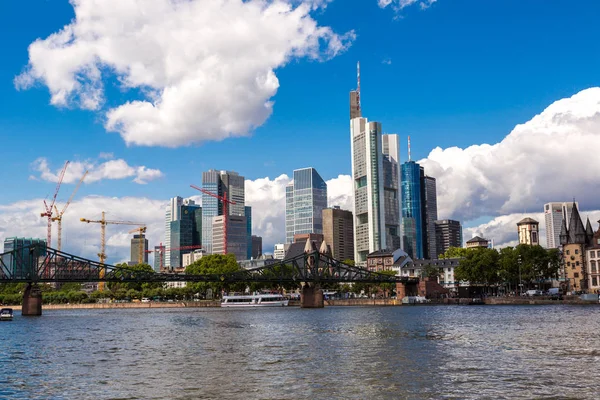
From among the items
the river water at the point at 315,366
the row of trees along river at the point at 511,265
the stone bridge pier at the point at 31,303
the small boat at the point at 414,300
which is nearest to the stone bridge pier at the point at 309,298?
the small boat at the point at 414,300

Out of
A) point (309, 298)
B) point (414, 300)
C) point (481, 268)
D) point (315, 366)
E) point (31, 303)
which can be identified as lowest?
point (414, 300)

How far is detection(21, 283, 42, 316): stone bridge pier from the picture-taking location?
6083 inches

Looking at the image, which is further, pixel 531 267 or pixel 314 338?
pixel 531 267

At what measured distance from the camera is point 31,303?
6142 inches

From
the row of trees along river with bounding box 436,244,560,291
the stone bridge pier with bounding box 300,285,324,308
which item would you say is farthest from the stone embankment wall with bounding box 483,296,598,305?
the stone bridge pier with bounding box 300,285,324,308

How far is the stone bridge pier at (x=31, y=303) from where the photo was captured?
154m

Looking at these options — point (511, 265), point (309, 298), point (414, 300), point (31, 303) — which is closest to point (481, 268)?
point (511, 265)

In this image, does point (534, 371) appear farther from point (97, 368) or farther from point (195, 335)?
point (195, 335)

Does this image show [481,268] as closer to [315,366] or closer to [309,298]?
[309,298]

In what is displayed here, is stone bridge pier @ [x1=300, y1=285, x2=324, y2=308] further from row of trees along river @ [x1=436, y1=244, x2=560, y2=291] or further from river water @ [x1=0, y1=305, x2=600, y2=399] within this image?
river water @ [x1=0, y1=305, x2=600, y2=399]

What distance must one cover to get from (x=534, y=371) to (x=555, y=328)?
37767mm

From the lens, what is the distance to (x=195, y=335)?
7719 cm

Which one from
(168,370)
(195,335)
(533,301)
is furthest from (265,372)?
(533,301)

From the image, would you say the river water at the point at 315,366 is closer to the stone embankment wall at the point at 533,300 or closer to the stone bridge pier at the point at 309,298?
the stone embankment wall at the point at 533,300
